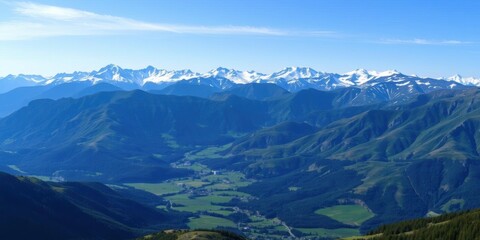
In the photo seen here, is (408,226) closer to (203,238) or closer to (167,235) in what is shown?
(203,238)

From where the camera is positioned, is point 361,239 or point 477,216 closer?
point 477,216

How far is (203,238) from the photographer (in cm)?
15750

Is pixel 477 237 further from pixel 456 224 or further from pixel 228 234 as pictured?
pixel 228 234

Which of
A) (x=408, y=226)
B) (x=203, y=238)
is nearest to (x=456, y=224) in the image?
(x=408, y=226)

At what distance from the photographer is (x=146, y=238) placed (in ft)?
593

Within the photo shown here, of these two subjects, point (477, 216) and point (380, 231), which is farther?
point (380, 231)

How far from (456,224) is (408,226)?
1623cm

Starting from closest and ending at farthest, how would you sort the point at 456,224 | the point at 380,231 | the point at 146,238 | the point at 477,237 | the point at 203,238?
the point at 477,237, the point at 456,224, the point at 380,231, the point at 203,238, the point at 146,238

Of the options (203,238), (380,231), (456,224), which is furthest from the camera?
(203,238)

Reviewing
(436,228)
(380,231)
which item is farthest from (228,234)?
(436,228)

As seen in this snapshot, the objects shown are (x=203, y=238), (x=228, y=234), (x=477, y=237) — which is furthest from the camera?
(x=228, y=234)

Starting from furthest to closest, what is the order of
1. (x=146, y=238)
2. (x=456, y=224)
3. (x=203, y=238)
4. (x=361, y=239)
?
(x=146, y=238) < (x=203, y=238) < (x=361, y=239) < (x=456, y=224)

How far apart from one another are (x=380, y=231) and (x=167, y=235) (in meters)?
64.5

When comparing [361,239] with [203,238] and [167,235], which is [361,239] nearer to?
[203,238]
